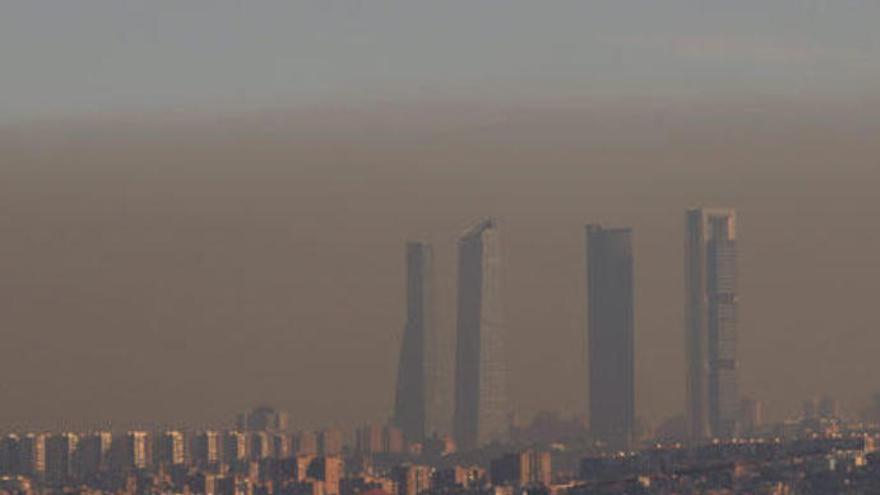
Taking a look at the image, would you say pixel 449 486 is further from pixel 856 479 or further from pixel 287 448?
pixel 287 448

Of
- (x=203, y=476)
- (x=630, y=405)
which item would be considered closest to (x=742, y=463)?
(x=203, y=476)

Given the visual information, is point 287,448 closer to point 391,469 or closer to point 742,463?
point 391,469

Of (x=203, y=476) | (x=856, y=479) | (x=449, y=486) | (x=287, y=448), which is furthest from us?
(x=287, y=448)

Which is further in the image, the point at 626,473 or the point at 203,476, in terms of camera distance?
the point at 203,476

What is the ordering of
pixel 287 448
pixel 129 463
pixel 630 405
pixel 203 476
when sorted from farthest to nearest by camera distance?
pixel 630 405 → pixel 287 448 → pixel 129 463 → pixel 203 476

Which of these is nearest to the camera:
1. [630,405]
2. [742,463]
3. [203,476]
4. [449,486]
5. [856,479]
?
[856,479]

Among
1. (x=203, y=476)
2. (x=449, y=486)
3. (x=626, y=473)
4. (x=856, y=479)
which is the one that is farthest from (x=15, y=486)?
(x=856, y=479)

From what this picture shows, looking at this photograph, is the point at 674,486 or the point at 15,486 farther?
the point at 15,486

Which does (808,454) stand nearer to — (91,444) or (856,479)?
(856,479)

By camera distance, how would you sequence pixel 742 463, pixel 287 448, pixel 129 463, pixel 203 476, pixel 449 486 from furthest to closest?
pixel 287 448, pixel 129 463, pixel 203 476, pixel 449 486, pixel 742 463
